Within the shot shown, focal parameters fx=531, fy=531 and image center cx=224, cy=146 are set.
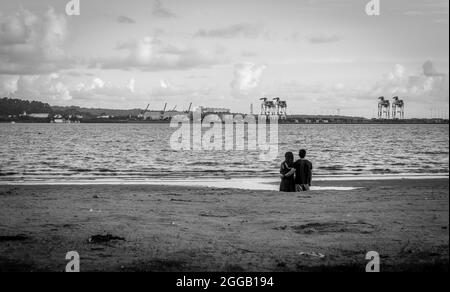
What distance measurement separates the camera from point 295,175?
21609mm

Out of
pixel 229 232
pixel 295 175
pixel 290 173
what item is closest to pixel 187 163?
pixel 295 175

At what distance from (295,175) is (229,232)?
31.6 ft

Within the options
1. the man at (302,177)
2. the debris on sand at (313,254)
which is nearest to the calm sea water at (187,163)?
the man at (302,177)

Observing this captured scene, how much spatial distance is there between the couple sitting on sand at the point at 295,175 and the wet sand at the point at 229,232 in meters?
1.48

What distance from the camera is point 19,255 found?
993 centimetres

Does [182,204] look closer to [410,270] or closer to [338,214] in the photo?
[338,214]

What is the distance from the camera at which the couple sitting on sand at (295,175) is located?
2102 cm

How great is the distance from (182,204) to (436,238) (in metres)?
9.11

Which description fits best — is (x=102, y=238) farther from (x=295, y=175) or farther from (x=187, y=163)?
(x=187, y=163)

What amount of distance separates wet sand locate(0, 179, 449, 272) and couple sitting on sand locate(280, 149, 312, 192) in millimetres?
1480

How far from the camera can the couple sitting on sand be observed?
68.9 ft

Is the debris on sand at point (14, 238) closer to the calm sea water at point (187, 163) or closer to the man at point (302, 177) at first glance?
the man at point (302, 177)

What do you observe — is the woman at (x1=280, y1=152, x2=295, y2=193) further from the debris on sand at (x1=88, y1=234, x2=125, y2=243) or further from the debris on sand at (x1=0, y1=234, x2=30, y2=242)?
the debris on sand at (x1=0, y1=234, x2=30, y2=242)

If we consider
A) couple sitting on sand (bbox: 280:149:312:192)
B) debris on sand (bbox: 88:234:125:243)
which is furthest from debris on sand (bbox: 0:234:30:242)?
couple sitting on sand (bbox: 280:149:312:192)
